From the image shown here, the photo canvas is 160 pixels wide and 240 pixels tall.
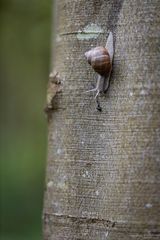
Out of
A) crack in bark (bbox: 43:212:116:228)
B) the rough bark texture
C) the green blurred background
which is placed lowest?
the green blurred background

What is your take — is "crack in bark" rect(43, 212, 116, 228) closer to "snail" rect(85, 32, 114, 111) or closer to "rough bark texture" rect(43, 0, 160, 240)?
"rough bark texture" rect(43, 0, 160, 240)

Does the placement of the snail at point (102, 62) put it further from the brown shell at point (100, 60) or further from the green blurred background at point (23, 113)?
the green blurred background at point (23, 113)

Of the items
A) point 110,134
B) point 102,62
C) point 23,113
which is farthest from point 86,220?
point 23,113

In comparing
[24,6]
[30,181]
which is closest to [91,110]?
[24,6]

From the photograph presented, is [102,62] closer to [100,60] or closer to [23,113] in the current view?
[100,60]

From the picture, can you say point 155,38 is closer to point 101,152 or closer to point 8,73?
point 101,152

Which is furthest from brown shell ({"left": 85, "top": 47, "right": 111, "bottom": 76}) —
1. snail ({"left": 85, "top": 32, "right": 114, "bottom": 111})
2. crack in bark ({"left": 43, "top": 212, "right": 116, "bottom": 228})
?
crack in bark ({"left": 43, "top": 212, "right": 116, "bottom": 228})

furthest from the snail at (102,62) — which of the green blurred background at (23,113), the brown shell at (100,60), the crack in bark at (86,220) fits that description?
the green blurred background at (23,113)
